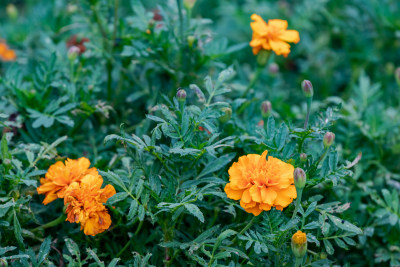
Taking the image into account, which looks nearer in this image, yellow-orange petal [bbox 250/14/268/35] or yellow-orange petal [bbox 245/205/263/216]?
yellow-orange petal [bbox 245/205/263/216]

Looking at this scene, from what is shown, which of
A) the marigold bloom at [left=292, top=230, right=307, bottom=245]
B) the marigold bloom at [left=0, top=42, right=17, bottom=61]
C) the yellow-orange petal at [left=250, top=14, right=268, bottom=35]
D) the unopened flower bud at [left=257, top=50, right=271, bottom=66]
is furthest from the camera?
the marigold bloom at [left=0, top=42, right=17, bottom=61]

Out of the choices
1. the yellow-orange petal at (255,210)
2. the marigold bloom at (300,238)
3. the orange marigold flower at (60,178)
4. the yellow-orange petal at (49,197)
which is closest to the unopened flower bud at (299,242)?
the marigold bloom at (300,238)

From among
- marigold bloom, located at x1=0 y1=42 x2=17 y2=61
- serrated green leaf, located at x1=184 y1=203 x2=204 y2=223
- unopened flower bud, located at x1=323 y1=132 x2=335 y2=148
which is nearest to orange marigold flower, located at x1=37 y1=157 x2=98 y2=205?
serrated green leaf, located at x1=184 y1=203 x2=204 y2=223

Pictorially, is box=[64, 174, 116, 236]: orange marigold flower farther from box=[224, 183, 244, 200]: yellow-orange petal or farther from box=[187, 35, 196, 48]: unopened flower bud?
box=[187, 35, 196, 48]: unopened flower bud

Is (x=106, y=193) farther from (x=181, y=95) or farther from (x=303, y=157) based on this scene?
(x=303, y=157)

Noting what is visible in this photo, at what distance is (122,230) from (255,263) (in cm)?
41

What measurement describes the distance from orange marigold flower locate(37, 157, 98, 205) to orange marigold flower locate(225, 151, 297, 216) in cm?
40

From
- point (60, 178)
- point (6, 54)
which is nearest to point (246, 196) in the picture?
point (60, 178)

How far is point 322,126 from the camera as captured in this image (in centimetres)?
128

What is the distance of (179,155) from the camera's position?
4.03 feet

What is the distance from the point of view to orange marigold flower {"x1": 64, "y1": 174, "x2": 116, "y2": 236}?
3.80ft

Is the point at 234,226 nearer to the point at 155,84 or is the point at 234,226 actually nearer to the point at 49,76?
the point at 155,84

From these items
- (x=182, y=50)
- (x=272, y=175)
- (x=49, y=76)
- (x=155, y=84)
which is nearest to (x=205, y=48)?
(x=182, y=50)

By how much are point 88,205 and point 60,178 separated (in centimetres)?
14
